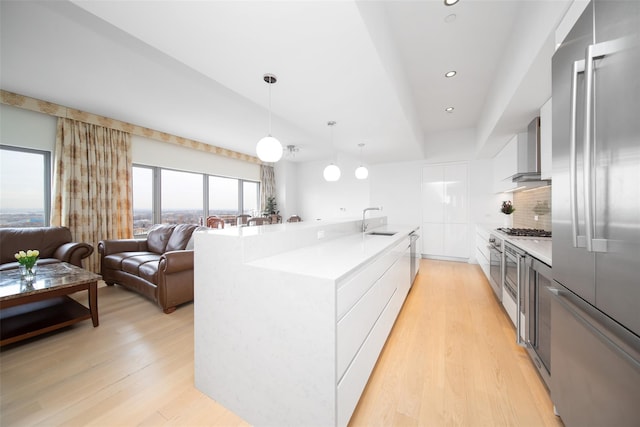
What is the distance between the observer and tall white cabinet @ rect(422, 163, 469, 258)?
5.03 m

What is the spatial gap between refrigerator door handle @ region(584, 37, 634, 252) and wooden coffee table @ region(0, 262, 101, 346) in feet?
11.7

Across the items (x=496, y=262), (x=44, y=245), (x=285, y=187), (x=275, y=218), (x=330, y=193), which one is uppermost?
(x=285, y=187)

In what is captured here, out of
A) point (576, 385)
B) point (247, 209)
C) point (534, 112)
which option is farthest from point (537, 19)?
point (247, 209)

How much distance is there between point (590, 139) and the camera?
84 centimetres

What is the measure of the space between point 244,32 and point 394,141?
121 inches

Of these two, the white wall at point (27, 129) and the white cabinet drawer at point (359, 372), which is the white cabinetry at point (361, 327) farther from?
the white wall at point (27, 129)

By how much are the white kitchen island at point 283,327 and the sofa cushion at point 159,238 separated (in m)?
2.74

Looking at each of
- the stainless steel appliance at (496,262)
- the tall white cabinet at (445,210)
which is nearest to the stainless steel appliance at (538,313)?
the stainless steel appliance at (496,262)

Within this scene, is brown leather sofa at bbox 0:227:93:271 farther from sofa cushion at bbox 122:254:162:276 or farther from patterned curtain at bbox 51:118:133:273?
sofa cushion at bbox 122:254:162:276

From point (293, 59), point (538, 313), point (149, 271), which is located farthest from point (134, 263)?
point (538, 313)

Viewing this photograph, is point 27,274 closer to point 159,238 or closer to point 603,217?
point 159,238

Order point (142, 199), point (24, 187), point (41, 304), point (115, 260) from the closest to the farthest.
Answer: point (41, 304), point (115, 260), point (24, 187), point (142, 199)

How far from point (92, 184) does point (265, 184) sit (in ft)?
13.4

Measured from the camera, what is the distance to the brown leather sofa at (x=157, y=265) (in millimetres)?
2588
